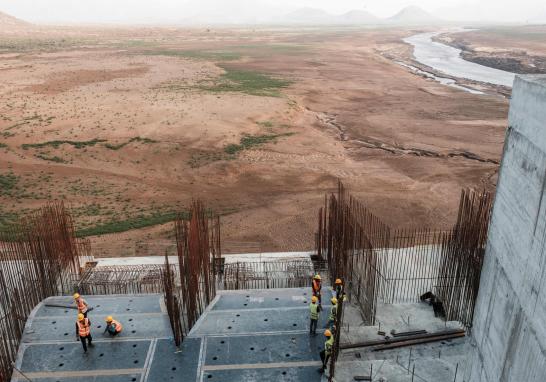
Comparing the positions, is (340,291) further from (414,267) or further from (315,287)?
(414,267)

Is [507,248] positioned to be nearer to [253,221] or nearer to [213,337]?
[213,337]

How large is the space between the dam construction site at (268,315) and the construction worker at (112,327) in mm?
47

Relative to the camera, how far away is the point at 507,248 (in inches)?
282

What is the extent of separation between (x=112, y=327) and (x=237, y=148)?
20.4m

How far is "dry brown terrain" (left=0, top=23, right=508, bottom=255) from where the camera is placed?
22.0m

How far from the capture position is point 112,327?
11.9 meters

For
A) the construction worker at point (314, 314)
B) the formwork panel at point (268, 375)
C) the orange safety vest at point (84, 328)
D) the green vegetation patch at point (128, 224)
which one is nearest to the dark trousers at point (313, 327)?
the construction worker at point (314, 314)

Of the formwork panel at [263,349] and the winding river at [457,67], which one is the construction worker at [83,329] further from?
the winding river at [457,67]

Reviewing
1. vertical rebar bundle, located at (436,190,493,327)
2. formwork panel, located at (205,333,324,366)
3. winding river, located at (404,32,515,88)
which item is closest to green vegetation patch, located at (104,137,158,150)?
formwork panel, located at (205,333,324,366)

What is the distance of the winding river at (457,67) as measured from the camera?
66312mm

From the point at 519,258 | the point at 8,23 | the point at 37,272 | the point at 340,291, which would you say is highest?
the point at 8,23

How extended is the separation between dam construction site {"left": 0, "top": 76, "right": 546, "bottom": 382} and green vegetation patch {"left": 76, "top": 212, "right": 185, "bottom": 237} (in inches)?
164

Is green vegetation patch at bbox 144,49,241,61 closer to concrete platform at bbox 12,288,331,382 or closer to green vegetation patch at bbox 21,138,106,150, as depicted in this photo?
green vegetation patch at bbox 21,138,106,150

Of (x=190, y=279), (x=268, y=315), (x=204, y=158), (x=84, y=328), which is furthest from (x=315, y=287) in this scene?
(x=204, y=158)
